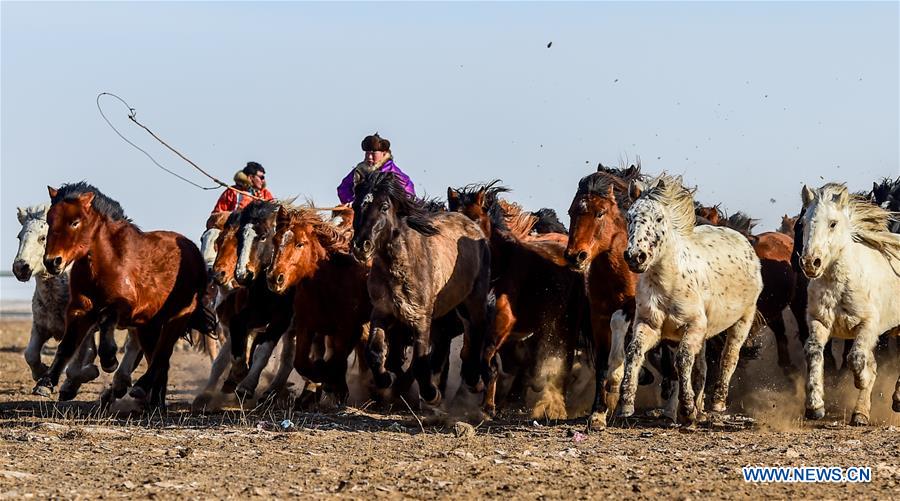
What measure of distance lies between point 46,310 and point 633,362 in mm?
6317

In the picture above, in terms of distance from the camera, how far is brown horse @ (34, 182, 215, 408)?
10.9 metres

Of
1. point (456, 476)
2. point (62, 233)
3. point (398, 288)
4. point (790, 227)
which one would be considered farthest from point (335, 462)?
point (790, 227)

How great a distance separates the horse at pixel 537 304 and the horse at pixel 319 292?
1.15 metres

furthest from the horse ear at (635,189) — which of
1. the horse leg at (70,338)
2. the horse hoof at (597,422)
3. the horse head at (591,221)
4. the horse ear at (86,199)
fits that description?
the horse leg at (70,338)

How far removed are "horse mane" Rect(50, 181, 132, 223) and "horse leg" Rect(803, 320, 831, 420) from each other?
5.58m

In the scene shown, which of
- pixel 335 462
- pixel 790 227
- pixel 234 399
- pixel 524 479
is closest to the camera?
pixel 524 479

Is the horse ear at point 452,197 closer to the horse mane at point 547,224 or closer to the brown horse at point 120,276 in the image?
the horse mane at point 547,224

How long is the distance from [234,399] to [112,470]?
14.9 ft

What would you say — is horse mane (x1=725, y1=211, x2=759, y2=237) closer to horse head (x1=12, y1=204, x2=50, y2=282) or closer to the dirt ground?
the dirt ground

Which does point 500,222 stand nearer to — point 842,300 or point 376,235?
point 376,235

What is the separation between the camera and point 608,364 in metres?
10.0

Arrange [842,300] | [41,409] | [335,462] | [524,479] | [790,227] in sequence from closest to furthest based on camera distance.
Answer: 1. [524,479]
2. [335,462]
3. [842,300]
4. [41,409]
5. [790,227]

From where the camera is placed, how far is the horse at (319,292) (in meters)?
11.5

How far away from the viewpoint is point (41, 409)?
1116 cm
